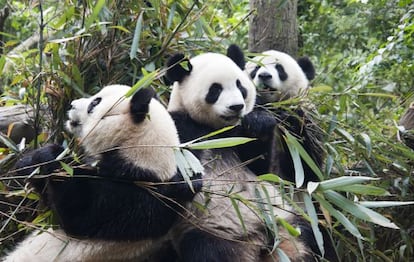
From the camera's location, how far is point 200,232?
3.67 m

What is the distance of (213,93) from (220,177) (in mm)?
526

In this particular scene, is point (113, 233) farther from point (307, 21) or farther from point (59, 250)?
point (307, 21)

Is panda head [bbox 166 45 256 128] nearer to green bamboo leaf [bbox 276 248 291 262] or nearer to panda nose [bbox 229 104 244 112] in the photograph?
panda nose [bbox 229 104 244 112]

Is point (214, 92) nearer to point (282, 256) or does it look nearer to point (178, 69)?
point (178, 69)

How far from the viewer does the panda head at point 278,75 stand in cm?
466

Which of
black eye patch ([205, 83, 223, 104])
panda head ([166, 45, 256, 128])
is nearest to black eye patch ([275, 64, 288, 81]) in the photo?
panda head ([166, 45, 256, 128])

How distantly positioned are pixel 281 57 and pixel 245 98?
0.81 meters

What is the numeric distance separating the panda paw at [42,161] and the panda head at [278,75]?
170 centimetres

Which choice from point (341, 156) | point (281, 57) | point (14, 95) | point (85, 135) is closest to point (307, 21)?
point (281, 57)

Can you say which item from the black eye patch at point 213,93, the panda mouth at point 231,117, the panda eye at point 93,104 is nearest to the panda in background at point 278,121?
the panda mouth at point 231,117

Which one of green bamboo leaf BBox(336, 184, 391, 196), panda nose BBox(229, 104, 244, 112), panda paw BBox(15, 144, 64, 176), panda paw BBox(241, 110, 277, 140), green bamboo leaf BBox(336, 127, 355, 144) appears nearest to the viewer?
green bamboo leaf BBox(336, 184, 391, 196)

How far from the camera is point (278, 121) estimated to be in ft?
14.3

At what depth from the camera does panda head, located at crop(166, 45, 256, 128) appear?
404 cm

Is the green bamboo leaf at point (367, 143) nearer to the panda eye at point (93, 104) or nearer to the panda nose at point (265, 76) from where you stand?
the panda nose at point (265, 76)
